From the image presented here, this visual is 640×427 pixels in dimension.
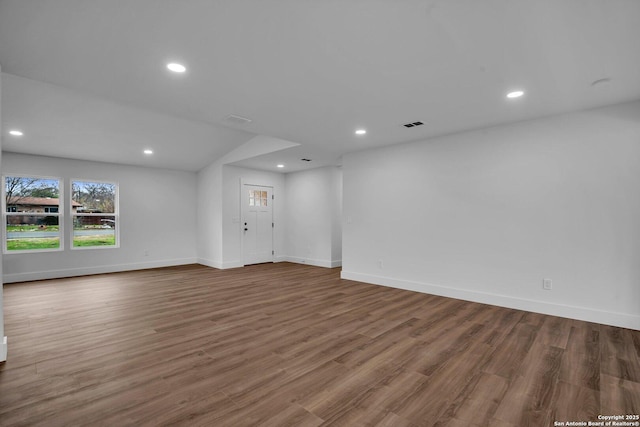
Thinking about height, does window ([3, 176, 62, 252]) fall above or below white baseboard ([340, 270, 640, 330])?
above

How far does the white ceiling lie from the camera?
1947mm

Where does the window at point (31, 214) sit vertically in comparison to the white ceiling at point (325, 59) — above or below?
below

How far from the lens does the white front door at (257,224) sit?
7.63 meters

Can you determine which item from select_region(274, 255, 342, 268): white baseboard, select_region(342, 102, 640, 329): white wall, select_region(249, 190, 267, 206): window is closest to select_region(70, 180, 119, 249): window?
select_region(249, 190, 267, 206): window

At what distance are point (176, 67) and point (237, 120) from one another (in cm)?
144

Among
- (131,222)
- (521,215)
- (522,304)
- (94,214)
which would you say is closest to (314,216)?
(131,222)

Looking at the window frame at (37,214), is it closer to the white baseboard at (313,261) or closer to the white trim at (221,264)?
the white trim at (221,264)

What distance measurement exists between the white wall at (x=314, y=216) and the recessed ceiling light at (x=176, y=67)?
5005 millimetres

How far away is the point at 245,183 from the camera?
7602 millimetres

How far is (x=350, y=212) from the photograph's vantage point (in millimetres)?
5961

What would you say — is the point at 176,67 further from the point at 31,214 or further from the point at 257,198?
the point at 31,214

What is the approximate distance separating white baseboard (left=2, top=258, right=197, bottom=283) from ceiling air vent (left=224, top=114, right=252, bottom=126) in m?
4.99

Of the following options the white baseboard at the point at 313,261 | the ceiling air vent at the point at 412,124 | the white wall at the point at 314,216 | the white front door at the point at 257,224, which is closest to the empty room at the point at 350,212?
the ceiling air vent at the point at 412,124

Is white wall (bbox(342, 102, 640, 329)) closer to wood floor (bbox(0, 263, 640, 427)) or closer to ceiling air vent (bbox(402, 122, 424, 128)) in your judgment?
wood floor (bbox(0, 263, 640, 427))
